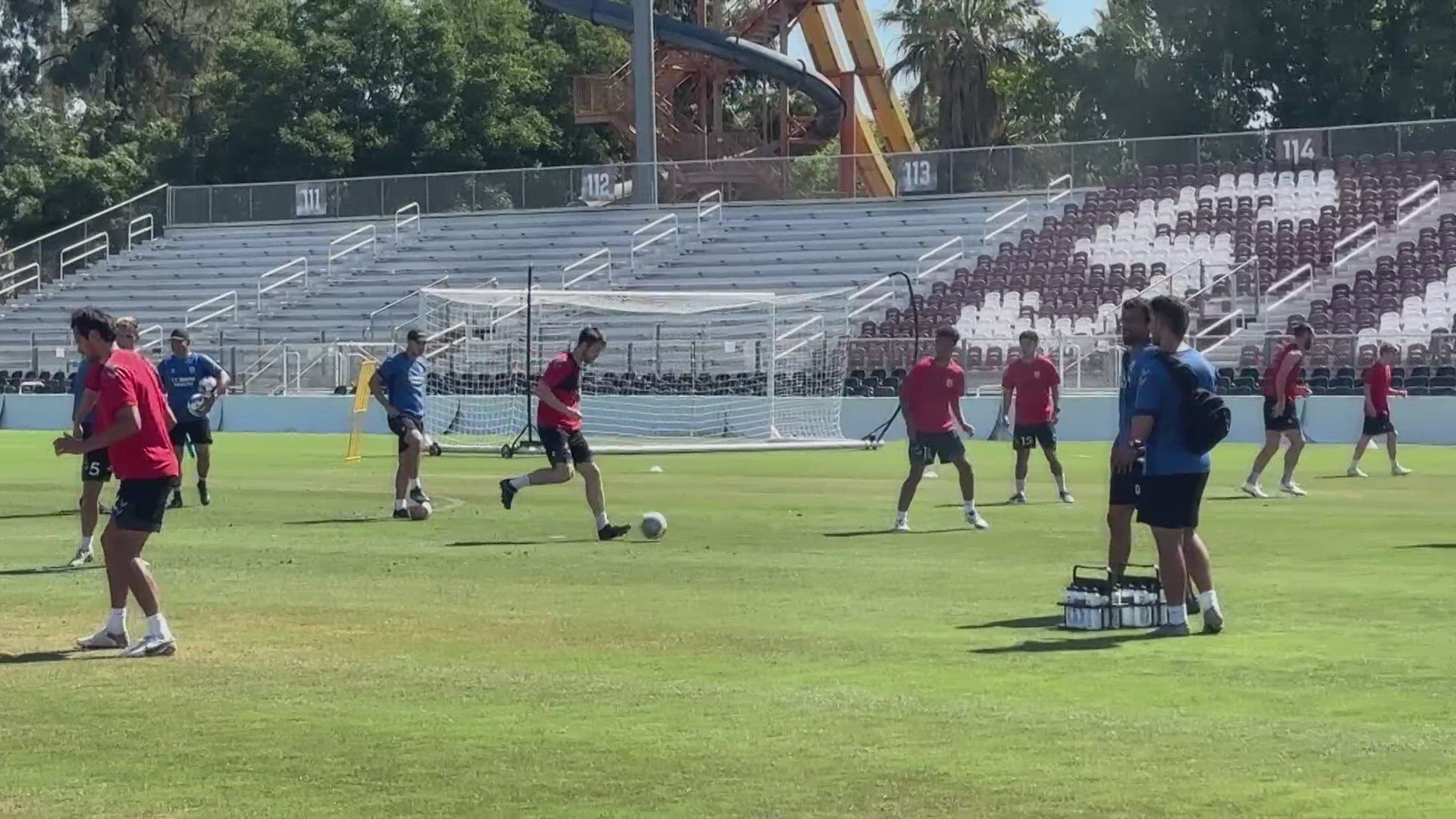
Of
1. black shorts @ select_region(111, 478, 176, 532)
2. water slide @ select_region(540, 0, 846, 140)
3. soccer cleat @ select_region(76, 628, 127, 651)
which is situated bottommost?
soccer cleat @ select_region(76, 628, 127, 651)

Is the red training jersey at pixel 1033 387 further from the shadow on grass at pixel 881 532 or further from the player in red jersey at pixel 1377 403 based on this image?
the player in red jersey at pixel 1377 403

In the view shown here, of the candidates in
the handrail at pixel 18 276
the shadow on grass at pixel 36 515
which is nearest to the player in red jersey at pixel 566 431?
the shadow on grass at pixel 36 515

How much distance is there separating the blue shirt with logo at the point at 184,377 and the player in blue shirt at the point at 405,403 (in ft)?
5.48

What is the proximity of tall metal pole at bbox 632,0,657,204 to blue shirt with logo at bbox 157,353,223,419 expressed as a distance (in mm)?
30666

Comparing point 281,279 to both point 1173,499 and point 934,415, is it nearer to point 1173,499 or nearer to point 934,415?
point 934,415

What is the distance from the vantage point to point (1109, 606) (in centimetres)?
1288

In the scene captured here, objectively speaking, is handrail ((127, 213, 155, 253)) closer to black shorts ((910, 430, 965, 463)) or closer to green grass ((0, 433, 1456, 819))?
green grass ((0, 433, 1456, 819))

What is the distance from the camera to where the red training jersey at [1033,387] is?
78.4 feet

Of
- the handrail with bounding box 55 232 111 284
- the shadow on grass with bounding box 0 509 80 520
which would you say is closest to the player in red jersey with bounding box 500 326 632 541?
the shadow on grass with bounding box 0 509 80 520

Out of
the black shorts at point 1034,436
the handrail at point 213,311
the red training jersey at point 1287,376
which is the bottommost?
the black shorts at point 1034,436

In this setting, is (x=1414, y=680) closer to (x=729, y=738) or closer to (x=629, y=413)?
(x=729, y=738)

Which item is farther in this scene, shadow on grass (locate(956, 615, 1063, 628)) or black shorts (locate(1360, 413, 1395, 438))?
black shorts (locate(1360, 413, 1395, 438))

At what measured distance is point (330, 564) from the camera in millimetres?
17266

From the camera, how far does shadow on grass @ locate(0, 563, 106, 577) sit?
54.2 feet
